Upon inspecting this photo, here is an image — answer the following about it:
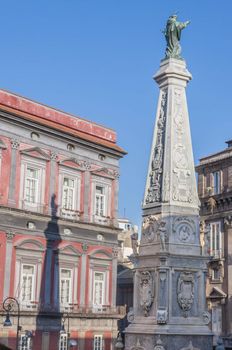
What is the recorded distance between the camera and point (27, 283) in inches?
1222

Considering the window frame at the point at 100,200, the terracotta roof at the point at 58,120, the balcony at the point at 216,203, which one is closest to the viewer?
the terracotta roof at the point at 58,120

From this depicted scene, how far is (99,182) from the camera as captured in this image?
3553 cm

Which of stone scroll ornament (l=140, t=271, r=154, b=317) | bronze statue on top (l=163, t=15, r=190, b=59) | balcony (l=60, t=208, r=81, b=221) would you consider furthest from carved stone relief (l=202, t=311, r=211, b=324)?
balcony (l=60, t=208, r=81, b=221)

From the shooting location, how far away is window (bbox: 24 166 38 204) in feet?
104

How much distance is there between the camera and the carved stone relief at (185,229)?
17.3 meters

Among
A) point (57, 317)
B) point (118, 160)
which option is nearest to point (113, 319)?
point (57, 317)

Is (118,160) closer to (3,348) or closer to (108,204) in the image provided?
(108,204)

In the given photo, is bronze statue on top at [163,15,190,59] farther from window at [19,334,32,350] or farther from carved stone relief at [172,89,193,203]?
window at [19,334,32,350]

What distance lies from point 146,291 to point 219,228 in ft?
79.6

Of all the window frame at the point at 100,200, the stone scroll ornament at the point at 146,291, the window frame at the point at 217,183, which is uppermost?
the window frame at the point at 217,183

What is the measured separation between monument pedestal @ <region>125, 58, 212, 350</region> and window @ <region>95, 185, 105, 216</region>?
1698 centimetres

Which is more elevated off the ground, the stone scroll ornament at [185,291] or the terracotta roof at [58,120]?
the terracotta roof at [58,120]

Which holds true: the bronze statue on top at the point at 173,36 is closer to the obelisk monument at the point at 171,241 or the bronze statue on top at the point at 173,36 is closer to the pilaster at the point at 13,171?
the obelisk monument at the point at 171,241

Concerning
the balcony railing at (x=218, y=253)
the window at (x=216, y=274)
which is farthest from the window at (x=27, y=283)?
the window at (x=216, y=274)
